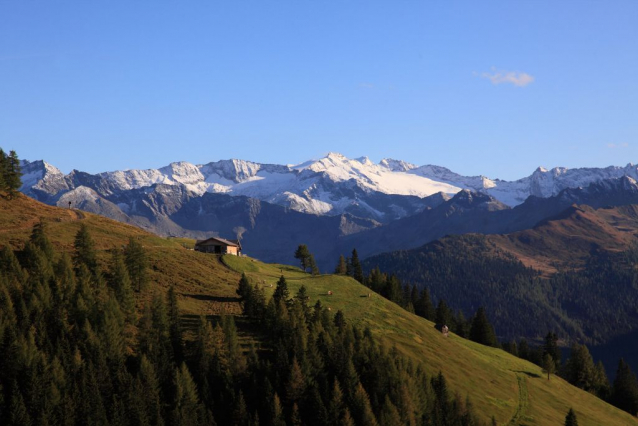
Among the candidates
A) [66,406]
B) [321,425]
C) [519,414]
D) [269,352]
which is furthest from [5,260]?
[519,414]

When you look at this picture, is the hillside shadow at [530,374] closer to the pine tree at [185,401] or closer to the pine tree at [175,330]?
the pine tree at [175,330]

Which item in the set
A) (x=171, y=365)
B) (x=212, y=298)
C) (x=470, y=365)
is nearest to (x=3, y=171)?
(x=212, y=298)

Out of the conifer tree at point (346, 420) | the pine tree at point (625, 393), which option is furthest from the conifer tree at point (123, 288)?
the pine tree at point (625, 393)

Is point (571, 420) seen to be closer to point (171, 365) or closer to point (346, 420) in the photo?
point (346, 420)

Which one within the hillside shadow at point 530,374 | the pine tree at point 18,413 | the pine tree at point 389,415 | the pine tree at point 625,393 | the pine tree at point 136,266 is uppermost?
the pine tree at point 136,266

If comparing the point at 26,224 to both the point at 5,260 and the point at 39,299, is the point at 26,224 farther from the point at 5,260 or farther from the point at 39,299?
the point at 39,299

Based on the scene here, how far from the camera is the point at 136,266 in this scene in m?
138

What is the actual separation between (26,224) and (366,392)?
8739 cm

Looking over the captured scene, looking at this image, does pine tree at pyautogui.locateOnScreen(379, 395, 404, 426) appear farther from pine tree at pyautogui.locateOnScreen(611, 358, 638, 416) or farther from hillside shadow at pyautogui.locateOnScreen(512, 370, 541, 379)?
pine tree at pyautogui.locateOnScreen(611, 358, 638, 416)

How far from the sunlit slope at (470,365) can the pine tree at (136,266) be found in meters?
28.7

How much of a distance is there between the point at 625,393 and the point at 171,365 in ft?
407

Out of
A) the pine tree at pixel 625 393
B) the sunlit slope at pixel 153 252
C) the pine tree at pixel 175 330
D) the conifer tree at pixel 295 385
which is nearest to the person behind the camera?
the conifer tree at pixel 295 385

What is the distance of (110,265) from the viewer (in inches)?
5561

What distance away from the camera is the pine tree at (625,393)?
176 metres
